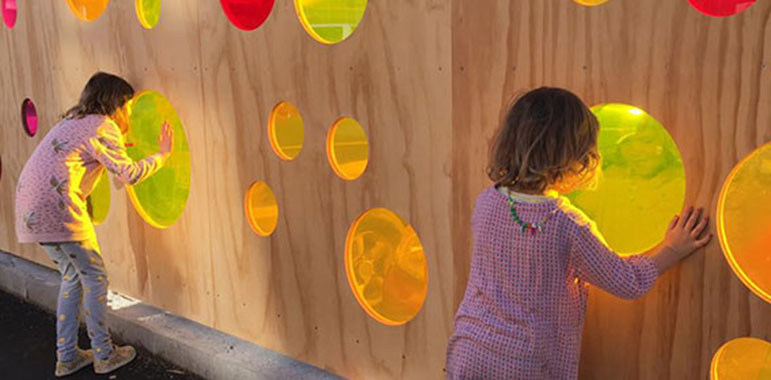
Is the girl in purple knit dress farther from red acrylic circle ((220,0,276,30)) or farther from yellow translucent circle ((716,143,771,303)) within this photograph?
red acrylic circle ((220,0,276,30))

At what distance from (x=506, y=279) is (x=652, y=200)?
1.48ft

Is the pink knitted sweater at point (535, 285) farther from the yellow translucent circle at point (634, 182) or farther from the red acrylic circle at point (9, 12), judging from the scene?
the red acrylic circle at point (9, 12)

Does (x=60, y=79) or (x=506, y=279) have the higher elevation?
(x=60, y=79)

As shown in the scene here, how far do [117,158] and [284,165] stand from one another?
2.82ft

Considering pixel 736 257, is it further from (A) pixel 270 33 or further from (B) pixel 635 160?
(A) pixel 270 33

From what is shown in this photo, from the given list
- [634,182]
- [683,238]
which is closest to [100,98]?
[634,182]

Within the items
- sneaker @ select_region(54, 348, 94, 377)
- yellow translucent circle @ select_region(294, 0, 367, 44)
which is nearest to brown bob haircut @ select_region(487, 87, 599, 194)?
yellow translucent circle @ select_region(294, 0, 367, 44)

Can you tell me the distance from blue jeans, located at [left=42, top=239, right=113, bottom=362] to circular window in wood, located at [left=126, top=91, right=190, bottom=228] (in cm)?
42

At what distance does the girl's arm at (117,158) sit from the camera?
10.6 ft

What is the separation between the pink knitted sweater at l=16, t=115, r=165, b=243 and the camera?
3232 mm

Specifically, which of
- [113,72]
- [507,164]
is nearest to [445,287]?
[507,164]

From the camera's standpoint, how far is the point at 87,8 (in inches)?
153

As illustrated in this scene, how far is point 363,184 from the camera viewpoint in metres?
2.66

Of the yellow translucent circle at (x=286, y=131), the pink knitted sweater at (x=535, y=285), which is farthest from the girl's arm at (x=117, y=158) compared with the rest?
the pink knitted sweater at (x=535, y=285)
